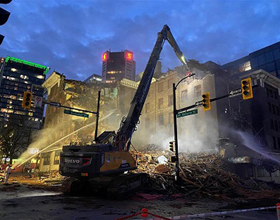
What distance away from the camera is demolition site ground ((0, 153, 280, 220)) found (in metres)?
7.87

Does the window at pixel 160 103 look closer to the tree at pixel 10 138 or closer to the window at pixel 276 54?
the tree at pixel 10 138

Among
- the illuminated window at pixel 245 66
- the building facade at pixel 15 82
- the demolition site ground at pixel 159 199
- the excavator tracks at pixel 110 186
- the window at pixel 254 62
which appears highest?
the building facade at pixel 15 82

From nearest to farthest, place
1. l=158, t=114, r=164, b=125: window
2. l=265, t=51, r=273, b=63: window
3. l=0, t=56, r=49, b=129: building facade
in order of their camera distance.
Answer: l=158, t=114, r=164, b=125: window
l=265, t=51, r=273, b=63: window
l=0, t=56, r=49, b=129: building facade

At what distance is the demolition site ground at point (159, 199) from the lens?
787 cm

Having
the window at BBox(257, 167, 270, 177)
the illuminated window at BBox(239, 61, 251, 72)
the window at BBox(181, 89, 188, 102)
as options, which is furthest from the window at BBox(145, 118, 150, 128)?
the illuminated window at BBox(239, 61, 251, 72)

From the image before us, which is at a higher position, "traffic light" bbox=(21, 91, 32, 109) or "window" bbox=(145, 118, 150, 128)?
"window" bbox=(145, 118, 150, 128)

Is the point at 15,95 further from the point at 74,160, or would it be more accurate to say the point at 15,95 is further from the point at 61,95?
the point at 74,160

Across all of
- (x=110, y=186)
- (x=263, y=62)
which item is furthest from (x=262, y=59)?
(x=110, y=186)

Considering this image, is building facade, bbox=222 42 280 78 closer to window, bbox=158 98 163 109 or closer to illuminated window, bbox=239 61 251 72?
illuminated window, bbox=239 61 251 72

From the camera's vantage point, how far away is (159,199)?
11.7 m

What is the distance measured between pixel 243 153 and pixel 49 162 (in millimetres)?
32207

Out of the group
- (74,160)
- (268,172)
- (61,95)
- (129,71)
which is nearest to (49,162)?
(61,95)

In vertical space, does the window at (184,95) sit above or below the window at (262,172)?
above

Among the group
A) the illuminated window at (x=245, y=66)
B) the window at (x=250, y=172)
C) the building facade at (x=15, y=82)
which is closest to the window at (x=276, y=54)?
the illuminated window at (x=245, y=66)
